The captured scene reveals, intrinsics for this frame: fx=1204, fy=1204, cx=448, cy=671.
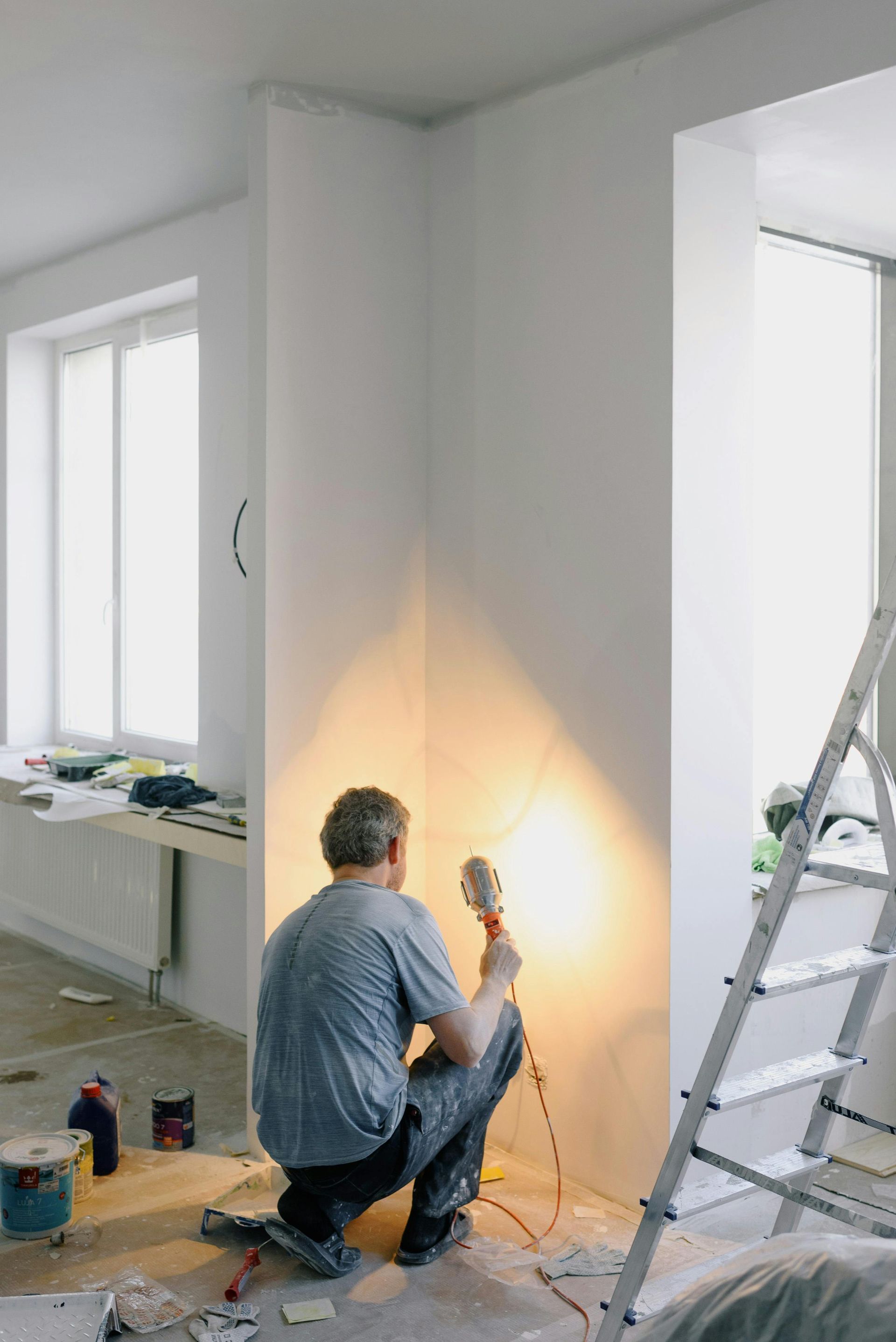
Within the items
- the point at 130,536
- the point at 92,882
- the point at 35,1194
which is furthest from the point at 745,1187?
the point at 130,536

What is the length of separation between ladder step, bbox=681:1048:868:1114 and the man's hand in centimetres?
58

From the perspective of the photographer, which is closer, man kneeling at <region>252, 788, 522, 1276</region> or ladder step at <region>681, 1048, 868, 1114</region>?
ladder step at <region>681, 1048, 868, 1114</region>

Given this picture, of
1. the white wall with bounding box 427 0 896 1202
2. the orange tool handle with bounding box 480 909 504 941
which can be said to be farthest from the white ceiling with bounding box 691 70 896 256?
the orange tool handle with bounding box 480 909 504 941

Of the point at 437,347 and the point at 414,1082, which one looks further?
the point at 437,347

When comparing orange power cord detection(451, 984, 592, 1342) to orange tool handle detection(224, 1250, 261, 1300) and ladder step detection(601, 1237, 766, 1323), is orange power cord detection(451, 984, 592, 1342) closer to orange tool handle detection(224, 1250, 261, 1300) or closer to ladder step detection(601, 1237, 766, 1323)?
ladder step detection(601, 1237, 766, 1323)

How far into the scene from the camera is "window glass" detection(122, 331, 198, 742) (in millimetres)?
4695

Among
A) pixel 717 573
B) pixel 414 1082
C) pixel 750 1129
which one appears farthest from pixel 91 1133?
pixel 717 573

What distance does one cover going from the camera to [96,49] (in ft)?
9.72

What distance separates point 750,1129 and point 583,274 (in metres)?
2.19

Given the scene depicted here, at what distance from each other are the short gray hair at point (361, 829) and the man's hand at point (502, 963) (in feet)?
1.05

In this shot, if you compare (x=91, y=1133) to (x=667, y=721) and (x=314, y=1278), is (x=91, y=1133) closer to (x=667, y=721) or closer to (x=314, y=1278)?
(x=314, y=1278)

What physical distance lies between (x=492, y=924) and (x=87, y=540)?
3.32m

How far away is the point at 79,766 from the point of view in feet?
15.4

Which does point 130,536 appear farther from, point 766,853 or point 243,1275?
point 243,1275
